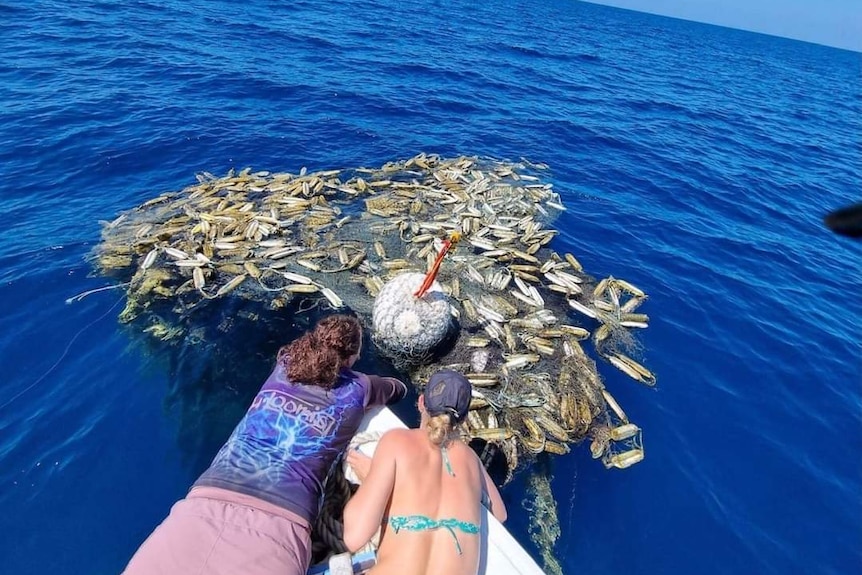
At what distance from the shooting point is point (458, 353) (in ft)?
35.8

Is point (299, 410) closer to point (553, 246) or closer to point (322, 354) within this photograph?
point (322, 354)

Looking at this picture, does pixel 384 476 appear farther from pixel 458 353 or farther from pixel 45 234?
pixel 45 234

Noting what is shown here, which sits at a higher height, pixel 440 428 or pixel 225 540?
pixel 440 428

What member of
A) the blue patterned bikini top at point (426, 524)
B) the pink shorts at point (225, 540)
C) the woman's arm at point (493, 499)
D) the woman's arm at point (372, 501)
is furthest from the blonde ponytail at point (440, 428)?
the pink shorts at point (225, 540)

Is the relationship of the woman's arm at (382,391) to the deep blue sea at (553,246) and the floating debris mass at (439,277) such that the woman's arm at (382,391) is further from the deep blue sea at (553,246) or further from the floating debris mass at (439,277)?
the deep blue sea at (553,246)

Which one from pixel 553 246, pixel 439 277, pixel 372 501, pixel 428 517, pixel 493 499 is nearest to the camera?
pixel 428 517

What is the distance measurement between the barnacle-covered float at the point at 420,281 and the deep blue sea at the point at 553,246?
0.81 meters

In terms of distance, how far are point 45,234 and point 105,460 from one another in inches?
373

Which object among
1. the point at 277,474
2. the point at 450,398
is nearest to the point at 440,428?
the point at 450,398

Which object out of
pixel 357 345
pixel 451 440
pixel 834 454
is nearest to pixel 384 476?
pixel 451 440

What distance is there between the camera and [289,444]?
249 inches

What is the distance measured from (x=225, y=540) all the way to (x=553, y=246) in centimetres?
1334

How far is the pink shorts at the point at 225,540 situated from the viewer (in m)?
5.11

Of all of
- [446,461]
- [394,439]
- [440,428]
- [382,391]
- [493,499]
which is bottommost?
[493,499]
